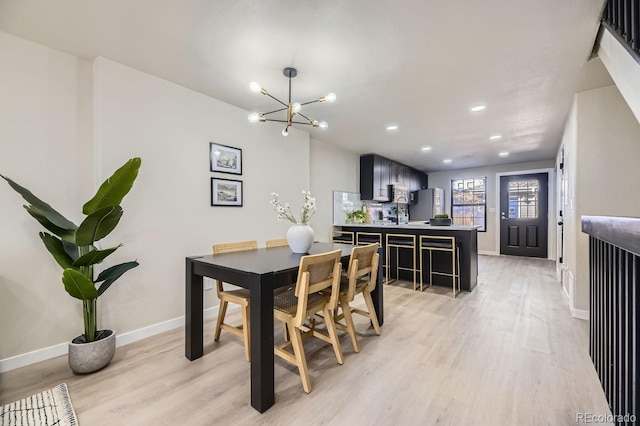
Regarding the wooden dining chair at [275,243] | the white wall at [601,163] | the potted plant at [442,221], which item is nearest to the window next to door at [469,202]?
the potted plant at [442,221]

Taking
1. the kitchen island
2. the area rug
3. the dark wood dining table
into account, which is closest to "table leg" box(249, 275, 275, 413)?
the dark wood dining table

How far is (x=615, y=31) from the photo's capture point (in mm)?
1714

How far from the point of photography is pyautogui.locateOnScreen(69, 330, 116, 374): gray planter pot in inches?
77.6

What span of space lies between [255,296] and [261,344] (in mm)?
284

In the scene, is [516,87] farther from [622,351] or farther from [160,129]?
[160,129]

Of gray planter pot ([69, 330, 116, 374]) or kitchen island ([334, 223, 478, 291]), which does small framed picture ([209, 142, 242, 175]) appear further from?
kitchen island ([334, 223, 478, 291])

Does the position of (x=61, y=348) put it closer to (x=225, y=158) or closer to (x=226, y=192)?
(x=226, y=192)

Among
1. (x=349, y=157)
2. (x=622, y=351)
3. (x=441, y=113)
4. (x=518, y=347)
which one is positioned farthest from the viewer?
(x=349, y=157)

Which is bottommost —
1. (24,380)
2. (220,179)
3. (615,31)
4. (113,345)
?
(24,380)

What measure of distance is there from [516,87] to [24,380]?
5.00 m

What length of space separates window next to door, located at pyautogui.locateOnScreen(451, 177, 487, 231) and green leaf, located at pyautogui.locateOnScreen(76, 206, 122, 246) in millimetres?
7614

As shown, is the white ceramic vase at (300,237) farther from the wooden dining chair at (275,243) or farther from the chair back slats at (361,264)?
the wooden dining chair at (275,243)

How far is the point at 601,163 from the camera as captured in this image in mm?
2840

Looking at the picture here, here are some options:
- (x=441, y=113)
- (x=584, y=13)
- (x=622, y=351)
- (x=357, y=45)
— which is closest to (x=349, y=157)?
(x=441, y=113)
